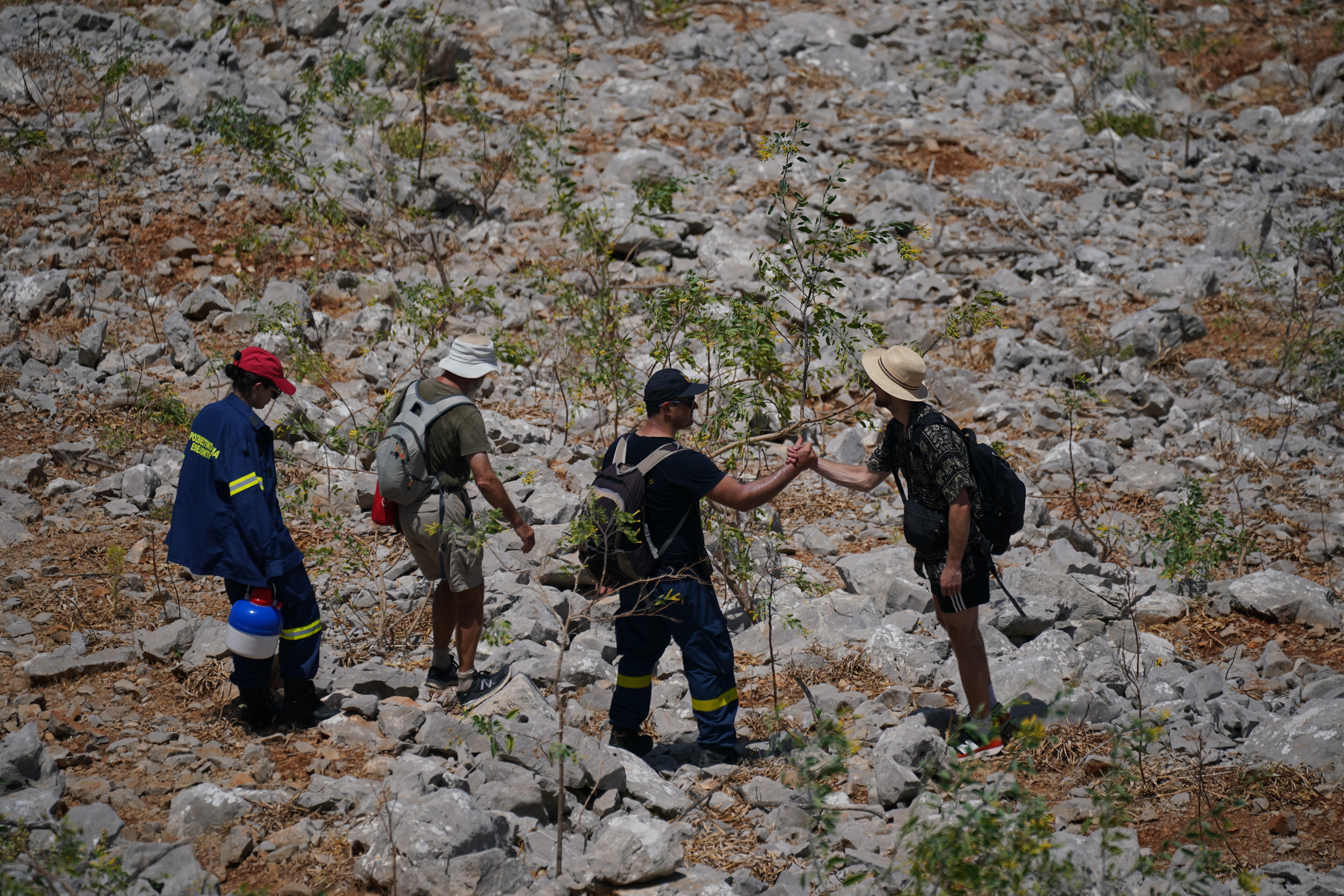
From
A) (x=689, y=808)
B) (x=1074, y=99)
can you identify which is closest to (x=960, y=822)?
(x=689, y=808)

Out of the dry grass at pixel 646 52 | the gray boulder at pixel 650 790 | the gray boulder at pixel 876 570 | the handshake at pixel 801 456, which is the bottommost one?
the gray boulder at pixel 876 570

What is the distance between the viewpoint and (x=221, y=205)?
394 inches

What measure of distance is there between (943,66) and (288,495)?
1131 centimetres

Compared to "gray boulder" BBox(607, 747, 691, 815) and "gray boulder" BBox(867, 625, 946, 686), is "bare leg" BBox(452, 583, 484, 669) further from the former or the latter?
"gray boulder" BBox(867, 625, 946, 686)

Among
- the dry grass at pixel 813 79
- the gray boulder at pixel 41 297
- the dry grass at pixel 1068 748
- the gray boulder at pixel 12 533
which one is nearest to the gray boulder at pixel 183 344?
the gray boulder at pixel 41 297

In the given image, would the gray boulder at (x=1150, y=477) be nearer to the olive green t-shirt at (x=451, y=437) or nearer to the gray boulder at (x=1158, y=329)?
the gray boulder at (x=1158, y=329)

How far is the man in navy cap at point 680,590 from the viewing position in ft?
12.9

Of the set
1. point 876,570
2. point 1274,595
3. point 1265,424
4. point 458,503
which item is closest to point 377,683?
point 458,503

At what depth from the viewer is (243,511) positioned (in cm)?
391

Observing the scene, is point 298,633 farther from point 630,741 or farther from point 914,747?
point 914,747

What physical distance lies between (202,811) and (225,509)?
115 cm

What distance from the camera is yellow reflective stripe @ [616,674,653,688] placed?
4.14 meters

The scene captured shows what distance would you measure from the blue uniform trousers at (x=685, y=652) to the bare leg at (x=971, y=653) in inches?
36.5

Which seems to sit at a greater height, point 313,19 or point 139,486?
point 313,19
